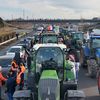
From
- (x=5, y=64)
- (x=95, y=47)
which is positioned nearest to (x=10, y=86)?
(x=5, y=64)

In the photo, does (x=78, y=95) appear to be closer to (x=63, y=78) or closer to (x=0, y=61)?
(x=63, y=78)

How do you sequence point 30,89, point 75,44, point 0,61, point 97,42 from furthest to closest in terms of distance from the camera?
point 75,44 → point 97,42 → point 0,61 → point 30,89

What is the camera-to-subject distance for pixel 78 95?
39.9 feet

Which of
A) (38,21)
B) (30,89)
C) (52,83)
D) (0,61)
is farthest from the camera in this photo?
(38,21)

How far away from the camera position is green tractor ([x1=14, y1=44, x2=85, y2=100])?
1211 cm

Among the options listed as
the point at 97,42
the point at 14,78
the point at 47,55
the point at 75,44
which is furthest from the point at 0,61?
the point at 75,44

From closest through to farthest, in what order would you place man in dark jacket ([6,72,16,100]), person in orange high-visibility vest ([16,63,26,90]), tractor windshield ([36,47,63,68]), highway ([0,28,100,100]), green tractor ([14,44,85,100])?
green tractor ([14,44,85,100])
tractor windshield ([36,47,63,68])
man in dark jacket ([6,72,16,100])
person in orange high-visibility vest ([16,63,26,90])
highway ([0,28,100,100])

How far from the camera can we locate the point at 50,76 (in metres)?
12.4

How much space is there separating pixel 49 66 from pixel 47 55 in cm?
66

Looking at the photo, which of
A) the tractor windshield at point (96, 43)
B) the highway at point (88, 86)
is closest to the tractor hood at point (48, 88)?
the highway at point (88, 86)

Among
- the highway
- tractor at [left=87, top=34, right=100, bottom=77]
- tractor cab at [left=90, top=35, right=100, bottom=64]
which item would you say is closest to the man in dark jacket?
the highway

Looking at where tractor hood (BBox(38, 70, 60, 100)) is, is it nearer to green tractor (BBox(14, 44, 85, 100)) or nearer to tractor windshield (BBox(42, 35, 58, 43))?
green tractor (BBox(14, 44, 85, 100))

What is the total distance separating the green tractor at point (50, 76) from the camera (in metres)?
12.1

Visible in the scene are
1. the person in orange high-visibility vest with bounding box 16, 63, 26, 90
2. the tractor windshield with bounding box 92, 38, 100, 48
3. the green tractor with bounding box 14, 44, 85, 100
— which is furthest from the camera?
the tractor windshield with bounding box 92, 38, 100, 48
